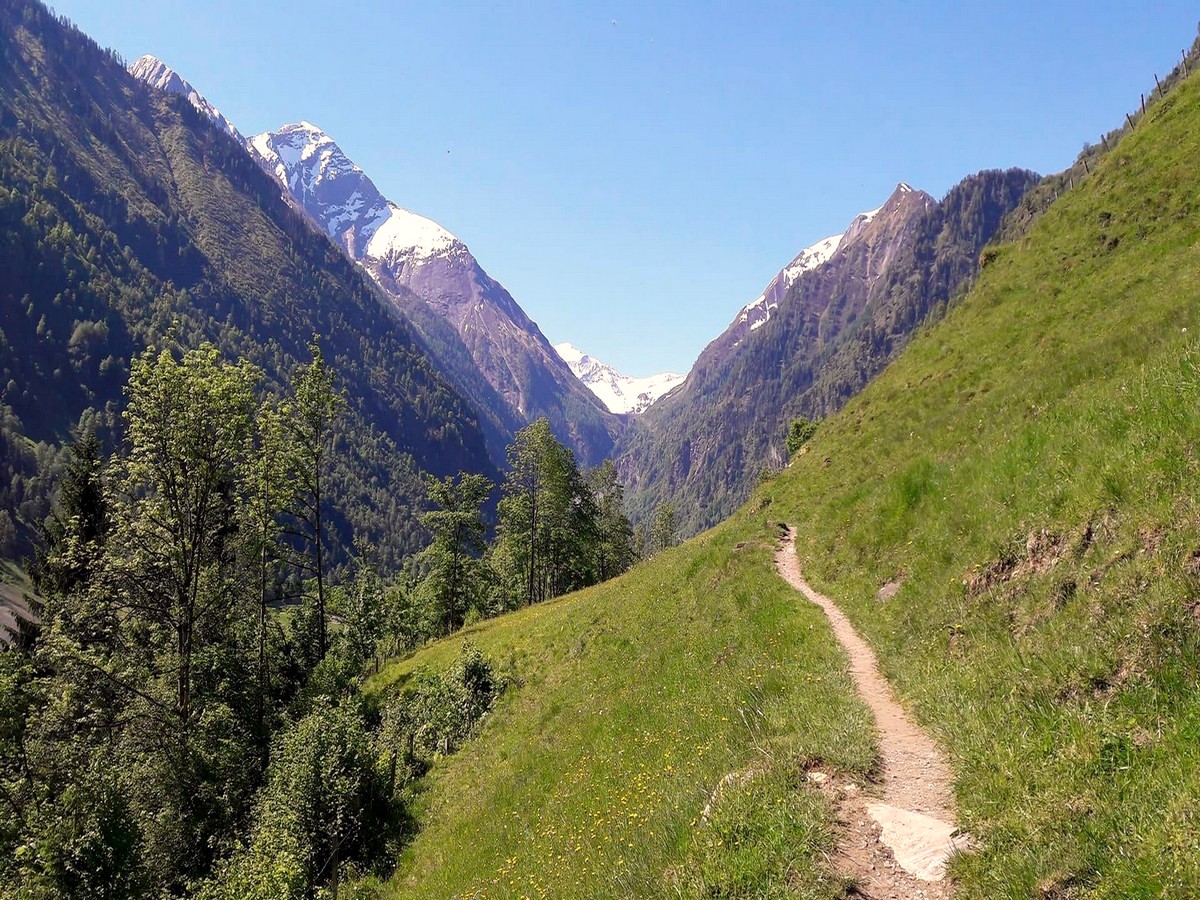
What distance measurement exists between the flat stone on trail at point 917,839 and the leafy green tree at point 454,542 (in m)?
51.1

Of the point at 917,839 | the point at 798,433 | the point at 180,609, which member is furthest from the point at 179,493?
the point at 798,433

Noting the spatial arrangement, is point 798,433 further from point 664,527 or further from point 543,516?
point 543,516

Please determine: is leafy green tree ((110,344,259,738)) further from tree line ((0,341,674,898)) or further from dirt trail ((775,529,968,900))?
dirt trail ((775,529,968,900))

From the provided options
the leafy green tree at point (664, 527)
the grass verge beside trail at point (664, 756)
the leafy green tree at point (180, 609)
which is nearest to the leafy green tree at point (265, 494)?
the leafy green tree at point (180, 609)

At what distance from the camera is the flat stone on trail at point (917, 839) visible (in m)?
6.21

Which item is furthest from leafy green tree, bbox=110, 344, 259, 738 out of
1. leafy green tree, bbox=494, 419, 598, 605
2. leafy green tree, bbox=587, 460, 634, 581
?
leafy green tree, bbox=587, 460, 634, 581

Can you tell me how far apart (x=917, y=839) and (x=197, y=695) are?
30513 millimetres

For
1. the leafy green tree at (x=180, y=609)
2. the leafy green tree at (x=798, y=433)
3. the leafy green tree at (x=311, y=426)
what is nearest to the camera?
the leafy green tree at (x=180, y=609)

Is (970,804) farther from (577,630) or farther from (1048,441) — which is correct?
(577,630)

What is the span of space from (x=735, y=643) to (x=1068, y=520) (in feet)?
28.9

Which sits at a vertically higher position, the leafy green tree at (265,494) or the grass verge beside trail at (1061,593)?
the leafy green tree at (265,494)

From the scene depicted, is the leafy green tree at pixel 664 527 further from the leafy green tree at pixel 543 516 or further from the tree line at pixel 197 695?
the tree line at pixel 197 695

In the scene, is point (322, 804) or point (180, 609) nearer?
point (322, 804)

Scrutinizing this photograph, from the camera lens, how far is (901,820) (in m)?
7.04
